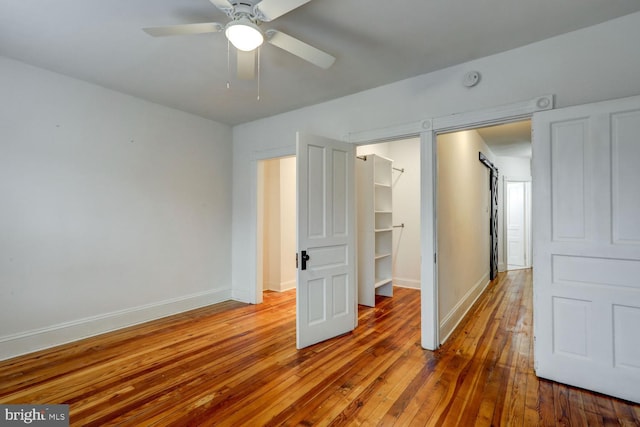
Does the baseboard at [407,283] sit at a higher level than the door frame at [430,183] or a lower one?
lower

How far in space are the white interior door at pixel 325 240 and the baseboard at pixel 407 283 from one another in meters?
2.28

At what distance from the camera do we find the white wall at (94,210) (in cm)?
281

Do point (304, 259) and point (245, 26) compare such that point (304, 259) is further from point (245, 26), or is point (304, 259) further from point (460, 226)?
point (460, 226)

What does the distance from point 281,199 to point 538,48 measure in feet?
12.7

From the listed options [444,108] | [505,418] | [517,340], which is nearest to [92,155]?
[444,108]

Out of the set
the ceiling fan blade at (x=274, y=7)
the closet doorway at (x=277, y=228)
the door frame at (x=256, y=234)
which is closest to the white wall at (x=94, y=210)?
the door frame at (x=256, y=234)

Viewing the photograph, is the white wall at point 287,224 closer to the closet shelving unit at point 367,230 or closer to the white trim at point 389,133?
the closet shelving unit at point 367,230

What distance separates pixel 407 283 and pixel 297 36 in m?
4.45

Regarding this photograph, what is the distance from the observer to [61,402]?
2.13 m

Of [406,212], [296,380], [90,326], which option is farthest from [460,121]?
[90,326]

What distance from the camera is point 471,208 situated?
15.0ft

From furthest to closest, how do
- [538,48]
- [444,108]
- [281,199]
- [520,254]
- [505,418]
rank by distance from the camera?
1. [520,254]
2. [281,199]
3. [444,108]
4. [538,48]
5. [505,418]

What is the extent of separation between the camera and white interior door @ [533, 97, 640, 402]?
81.0 inches

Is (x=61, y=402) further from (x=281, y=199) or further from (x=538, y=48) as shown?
(x=538, y=48)
